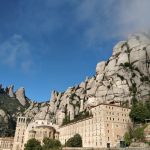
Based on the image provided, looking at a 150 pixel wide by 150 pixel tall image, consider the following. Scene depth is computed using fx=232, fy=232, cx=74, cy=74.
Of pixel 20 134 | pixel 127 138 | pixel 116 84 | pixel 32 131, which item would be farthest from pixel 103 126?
pixel 20 134

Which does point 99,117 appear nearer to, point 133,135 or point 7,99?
point 133,135

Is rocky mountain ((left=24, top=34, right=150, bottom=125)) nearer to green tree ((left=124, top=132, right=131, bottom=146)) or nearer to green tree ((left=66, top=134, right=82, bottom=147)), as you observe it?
green tree ((left=124, top=132, right=131, bottom=146))

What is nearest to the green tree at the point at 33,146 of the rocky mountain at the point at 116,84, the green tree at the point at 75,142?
the green tree at the point at 75,142

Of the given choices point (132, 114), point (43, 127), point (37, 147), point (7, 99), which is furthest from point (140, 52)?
point (7, 99)

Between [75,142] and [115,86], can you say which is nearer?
[75,142]

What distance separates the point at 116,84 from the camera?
10381cm

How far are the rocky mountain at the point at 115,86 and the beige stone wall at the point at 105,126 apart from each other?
12233 millimetres

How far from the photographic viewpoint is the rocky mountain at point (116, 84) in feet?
328

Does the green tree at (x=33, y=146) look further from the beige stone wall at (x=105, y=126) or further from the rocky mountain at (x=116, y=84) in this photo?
the rocky mountain at (x=116, y=84)

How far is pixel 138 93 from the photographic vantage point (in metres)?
98.3

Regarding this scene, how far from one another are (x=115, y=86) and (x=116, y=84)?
1137 millimetres

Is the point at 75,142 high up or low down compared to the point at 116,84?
down

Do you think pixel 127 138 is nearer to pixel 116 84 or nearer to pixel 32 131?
pixel 116 84

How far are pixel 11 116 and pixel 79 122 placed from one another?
271 ft
